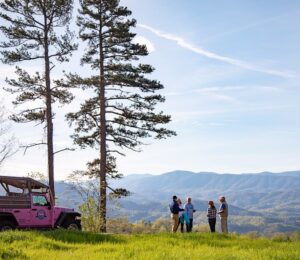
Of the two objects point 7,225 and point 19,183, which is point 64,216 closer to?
point 19,183

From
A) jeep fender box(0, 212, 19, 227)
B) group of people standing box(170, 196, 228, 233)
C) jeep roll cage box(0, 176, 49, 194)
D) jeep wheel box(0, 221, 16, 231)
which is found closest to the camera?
jeep fender box(0, 212, 19, 227)

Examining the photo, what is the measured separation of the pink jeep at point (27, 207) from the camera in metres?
18.7

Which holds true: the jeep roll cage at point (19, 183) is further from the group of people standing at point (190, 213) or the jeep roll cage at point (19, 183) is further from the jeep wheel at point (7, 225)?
the group of people standing at point (190, 213)

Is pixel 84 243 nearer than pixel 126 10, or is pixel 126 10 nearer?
pixel 84 243

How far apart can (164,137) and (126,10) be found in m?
8.76

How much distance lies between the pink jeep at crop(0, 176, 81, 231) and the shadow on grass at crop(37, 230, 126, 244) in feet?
8.63

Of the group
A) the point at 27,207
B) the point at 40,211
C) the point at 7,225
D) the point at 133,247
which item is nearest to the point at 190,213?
the point at 40,211

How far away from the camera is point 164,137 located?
103 feet

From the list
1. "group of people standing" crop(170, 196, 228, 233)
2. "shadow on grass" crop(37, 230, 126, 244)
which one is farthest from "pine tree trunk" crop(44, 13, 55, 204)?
"shadow on grass" crop(37, 230, 126, 244)

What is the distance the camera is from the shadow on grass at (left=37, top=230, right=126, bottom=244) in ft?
52.4

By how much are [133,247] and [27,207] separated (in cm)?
705

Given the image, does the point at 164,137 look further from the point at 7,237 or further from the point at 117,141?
the point at 7,237

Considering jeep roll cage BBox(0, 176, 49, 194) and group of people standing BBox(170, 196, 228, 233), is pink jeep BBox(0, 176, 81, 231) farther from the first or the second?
group of people standing BBox(170, 196, 228, 233)

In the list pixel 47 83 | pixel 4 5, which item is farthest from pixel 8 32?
pixel 47 83
